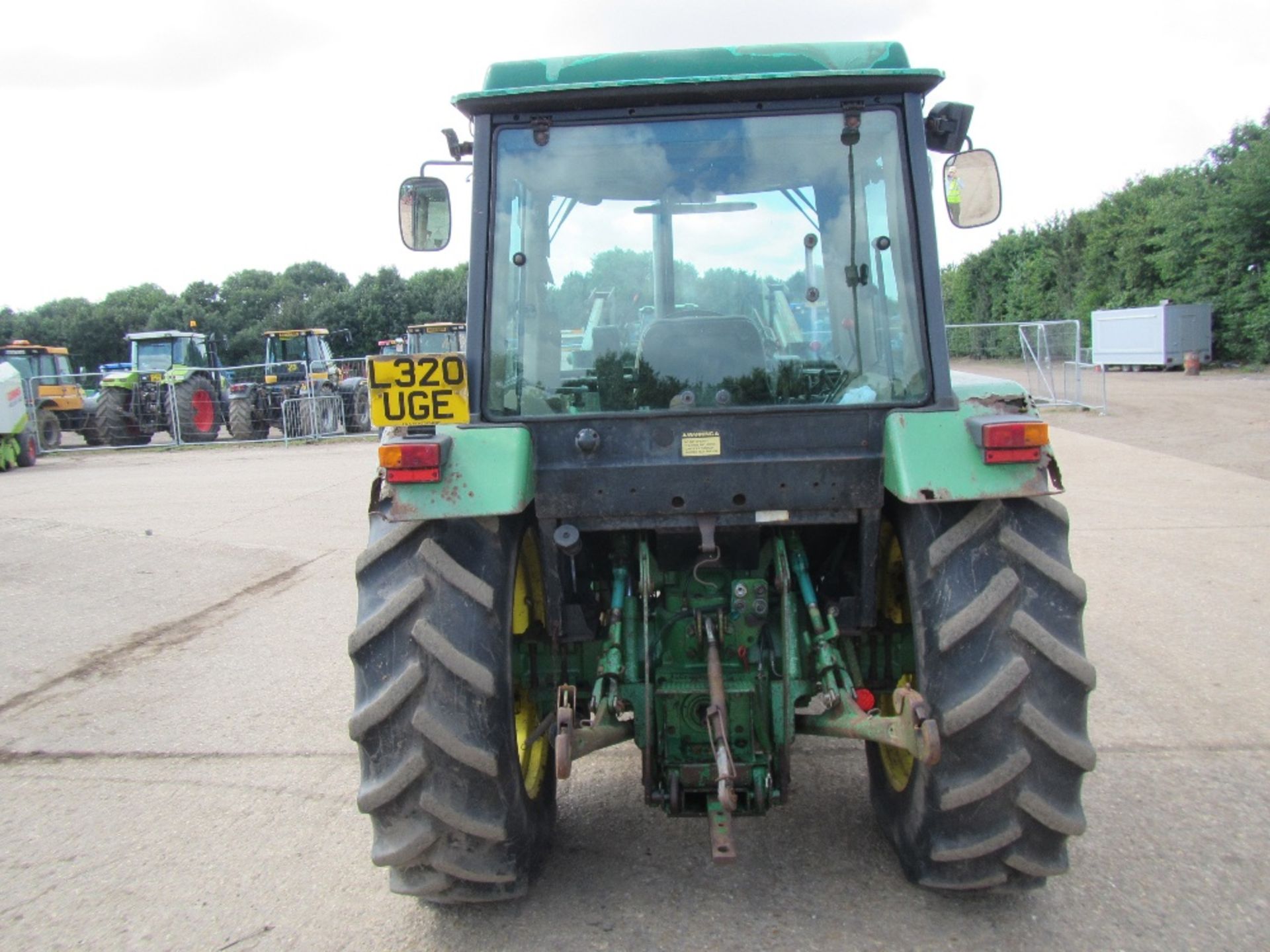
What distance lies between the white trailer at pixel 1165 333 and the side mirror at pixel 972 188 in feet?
86.1

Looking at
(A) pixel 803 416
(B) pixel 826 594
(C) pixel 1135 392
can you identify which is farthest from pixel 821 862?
(C) pixel 1135 392

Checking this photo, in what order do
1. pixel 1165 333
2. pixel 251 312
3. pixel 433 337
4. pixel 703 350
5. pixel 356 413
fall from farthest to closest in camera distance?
1. pixel 251 312
2. pixel 1165 333
3. pixel 433 337
4. pixel 356 413
5. pixel 703 350

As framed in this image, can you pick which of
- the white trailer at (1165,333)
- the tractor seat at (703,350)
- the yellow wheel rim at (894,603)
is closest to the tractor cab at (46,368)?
the tractor seat at (703,350)

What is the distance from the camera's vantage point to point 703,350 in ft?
10.6

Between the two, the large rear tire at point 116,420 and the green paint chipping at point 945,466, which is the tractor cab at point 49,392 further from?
the green paint chipping at point 945,466

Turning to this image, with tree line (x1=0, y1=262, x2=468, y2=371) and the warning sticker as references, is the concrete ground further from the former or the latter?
tree line (x1=0, y1=262, x2=468, y2=371)

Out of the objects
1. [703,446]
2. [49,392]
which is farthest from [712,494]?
[49,392]

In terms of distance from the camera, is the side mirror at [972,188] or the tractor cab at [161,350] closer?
the side mirror at [972,188]

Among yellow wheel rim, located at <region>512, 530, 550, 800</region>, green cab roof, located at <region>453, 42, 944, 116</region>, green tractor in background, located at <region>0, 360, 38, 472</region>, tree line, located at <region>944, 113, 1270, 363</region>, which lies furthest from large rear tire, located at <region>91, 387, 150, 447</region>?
tree line, located at <region>944, 113, 1270, 363</region>

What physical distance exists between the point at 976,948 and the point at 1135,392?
2206 cm

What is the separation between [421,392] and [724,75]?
4.27 ft

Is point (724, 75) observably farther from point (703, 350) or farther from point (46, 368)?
point (46, 368)

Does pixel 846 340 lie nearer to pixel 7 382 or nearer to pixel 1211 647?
pixel 1211 647

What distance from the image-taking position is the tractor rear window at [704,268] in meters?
3.21
